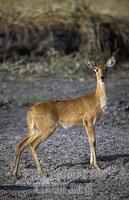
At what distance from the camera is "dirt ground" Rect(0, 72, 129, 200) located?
8727mm

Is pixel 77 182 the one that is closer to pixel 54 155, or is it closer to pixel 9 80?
pixel 54 155

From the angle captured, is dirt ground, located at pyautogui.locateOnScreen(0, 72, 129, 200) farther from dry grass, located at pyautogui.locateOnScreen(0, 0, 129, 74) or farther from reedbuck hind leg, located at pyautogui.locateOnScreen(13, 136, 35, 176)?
dry grass, located at pyautogui.locateOnScreen(0, 0, 129, 74)

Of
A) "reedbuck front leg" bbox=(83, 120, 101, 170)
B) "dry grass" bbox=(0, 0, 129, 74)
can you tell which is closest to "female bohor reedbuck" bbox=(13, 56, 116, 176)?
"reedbuck front leg" bbox=(83, 120, 101, 170)

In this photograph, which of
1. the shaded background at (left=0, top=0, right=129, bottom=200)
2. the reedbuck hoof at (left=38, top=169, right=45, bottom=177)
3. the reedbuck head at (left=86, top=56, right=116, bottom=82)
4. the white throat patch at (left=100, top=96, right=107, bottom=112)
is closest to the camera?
the shaded background at (left=0, top=0, right=129, bottom=200)

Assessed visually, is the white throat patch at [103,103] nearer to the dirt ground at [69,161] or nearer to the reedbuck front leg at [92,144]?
the reedbuck front leg at [92,144]

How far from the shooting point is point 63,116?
9.99m

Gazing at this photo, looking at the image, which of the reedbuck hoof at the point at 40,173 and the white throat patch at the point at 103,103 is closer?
the reedbuck hoof at the point at 40,173

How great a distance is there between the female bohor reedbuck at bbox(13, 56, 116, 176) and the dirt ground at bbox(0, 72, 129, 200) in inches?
10.8

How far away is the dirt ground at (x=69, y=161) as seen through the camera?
873cm

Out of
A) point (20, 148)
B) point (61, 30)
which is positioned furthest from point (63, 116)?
point (61, 30)

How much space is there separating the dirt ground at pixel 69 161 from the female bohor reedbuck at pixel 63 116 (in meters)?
0.27

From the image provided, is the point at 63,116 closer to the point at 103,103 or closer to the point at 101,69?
the point at 103,103

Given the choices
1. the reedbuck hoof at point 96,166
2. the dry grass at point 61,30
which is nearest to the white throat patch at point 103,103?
the reedbuck hoof at point 96,166

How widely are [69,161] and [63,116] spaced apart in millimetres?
677
